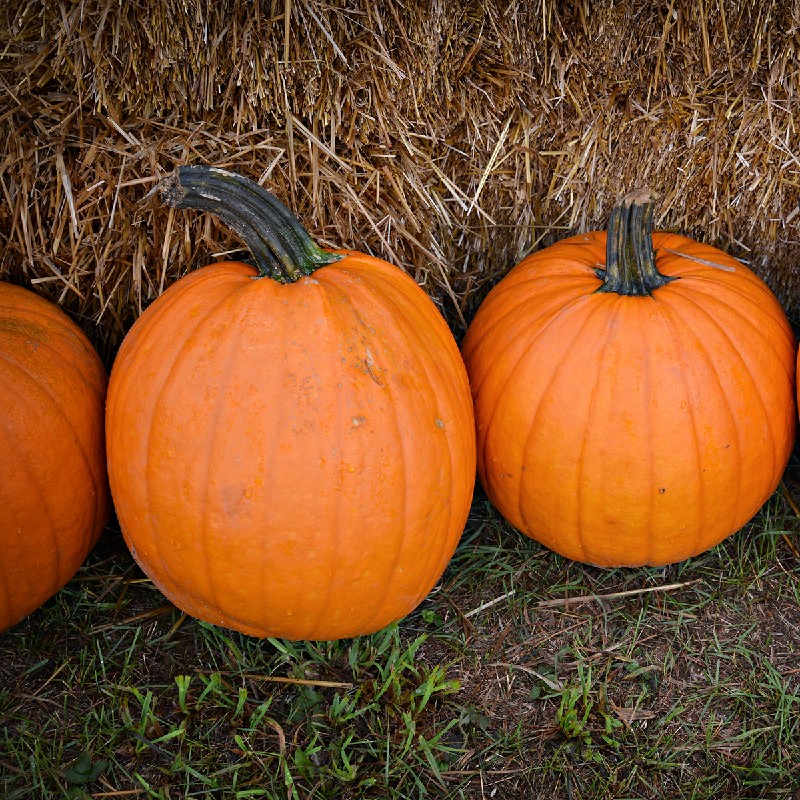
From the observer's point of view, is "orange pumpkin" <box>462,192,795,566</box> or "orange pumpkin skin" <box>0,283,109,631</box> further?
"orange pumpkin" <box>462,192,795,566</box>

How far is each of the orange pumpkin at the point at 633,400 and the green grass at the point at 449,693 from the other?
196 mm

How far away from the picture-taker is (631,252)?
2.12 metres

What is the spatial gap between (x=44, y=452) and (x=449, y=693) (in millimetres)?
1154

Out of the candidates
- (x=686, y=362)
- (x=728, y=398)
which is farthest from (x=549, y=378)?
(x=728, y=398)

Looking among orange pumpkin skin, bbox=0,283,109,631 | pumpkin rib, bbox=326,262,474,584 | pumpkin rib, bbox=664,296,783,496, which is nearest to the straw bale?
orange pumpkin skin, bbox=0,283,109,631

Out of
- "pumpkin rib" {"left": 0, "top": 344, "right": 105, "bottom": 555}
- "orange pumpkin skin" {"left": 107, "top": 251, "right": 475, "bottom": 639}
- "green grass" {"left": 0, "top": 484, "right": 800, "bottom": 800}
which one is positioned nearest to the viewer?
"orange pumpkin skin" {"left": 107, "top": 251, "right": 475, "bottom": 639}

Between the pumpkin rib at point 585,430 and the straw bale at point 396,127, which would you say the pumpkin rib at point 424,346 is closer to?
the pumpkin rib at point 585,430

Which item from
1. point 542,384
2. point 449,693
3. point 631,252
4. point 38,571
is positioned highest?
point 631,252

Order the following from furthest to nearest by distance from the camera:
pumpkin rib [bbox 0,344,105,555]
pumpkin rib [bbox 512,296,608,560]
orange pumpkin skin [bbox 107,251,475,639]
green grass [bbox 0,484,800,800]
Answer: pumpkin rib [bbox 512,296,608,560]
pumpkin rib [bbox 0,344,105,555]
green grass [bbox 0,484,800,800]
orange pumpkin skin [bbox 107,251,475,639]

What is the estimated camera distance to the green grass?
1.85 metres

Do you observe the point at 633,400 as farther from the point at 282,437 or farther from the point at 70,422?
the point at 70,422

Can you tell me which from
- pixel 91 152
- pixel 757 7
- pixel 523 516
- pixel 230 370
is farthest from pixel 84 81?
pixel 757 7

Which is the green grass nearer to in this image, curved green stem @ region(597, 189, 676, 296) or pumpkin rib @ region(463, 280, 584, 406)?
pumpkin rib @ region(463, 280, 584, 406)

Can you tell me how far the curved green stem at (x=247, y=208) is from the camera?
186 cm
